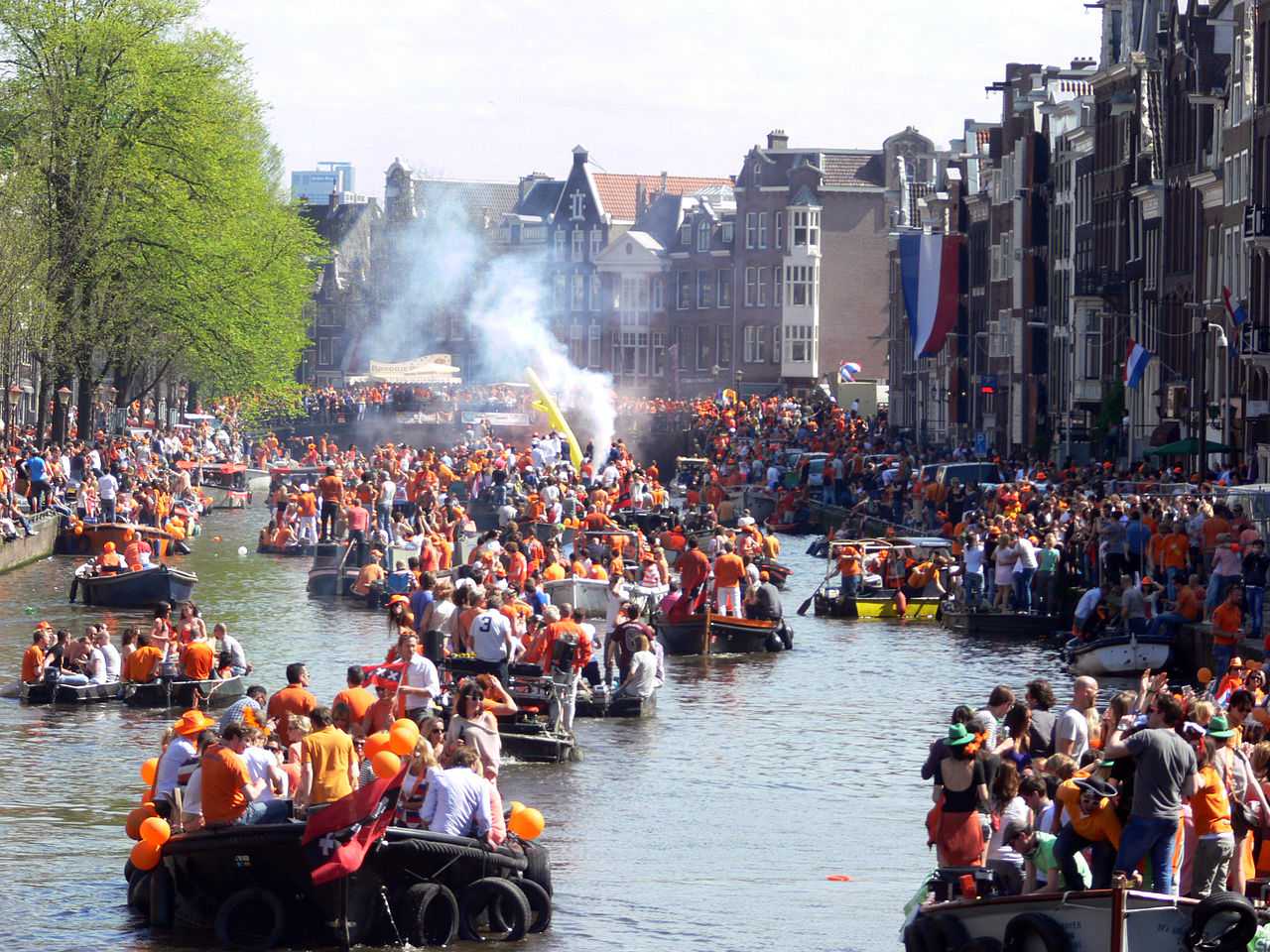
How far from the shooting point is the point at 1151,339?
216 feet

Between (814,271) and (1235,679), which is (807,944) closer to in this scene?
(1235,679)

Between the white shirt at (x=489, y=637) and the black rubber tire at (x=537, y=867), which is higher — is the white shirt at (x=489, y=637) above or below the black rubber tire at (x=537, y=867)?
above

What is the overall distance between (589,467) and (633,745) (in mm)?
44893

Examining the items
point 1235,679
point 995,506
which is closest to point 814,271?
point 995,506

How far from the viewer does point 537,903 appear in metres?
19.6

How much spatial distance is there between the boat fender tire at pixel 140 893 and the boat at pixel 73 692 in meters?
11.9

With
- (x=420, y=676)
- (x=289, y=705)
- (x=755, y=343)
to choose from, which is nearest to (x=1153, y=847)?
(x=289, y=705)

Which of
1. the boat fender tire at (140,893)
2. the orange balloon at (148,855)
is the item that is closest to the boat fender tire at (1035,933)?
the orange balloon at (148,855)

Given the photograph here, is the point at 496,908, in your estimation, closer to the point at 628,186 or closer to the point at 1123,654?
the point at 1123,654

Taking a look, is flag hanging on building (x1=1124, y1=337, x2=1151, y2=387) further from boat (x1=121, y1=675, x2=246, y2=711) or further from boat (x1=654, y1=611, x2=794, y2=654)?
boat (x1=121, y1=675, x2=246, y2=711)

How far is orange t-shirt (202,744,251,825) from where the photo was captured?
744 inches

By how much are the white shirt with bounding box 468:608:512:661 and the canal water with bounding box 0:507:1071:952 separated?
1.71 metres

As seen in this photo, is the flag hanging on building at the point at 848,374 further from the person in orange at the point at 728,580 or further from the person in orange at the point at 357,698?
the person in orange at the point at 357,698

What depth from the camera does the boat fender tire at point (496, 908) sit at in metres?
19.1
